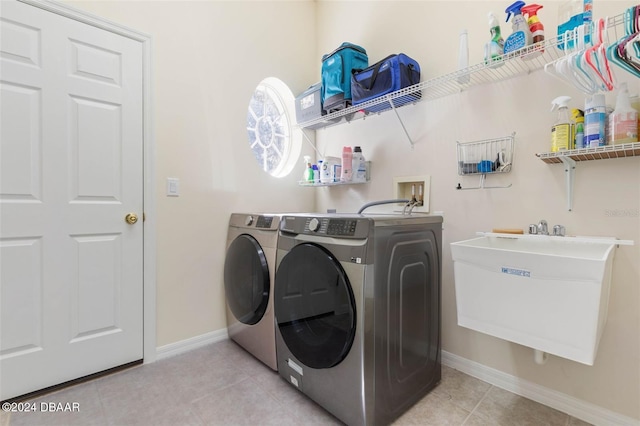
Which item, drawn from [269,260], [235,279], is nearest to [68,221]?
[235,279]

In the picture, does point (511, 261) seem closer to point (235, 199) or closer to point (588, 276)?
point (588, 276)

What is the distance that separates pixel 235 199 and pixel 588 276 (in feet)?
6.49

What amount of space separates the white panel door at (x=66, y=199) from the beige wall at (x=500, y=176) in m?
1.59

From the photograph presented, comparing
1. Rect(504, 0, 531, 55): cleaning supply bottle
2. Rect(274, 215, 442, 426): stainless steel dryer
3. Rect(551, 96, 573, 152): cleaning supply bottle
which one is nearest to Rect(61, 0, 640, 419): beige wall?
Rect(551, 96, 573, 152): cleaning supply bottle

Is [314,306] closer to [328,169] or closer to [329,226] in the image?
[329,226]

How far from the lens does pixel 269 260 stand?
1716 mm

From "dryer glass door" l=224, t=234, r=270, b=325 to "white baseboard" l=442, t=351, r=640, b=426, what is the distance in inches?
46.2

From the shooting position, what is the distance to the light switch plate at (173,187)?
6.28ft

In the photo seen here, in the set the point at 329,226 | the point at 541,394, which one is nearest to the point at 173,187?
the point at 329,226

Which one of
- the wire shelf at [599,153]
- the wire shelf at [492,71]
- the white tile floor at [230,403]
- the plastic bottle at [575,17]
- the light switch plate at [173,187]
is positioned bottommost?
the white tile floor at [230,403]

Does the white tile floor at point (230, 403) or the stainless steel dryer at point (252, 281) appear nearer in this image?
the white tile floor at point (230, 403)

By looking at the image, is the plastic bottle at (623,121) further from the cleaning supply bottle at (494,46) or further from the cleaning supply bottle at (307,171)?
the cleaning supply bottle at (307,171)

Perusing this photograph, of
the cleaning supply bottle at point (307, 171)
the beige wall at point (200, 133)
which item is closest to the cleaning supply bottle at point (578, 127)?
the cleaning supply bottle at point (307, 171)

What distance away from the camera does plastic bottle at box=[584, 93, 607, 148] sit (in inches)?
46.8
